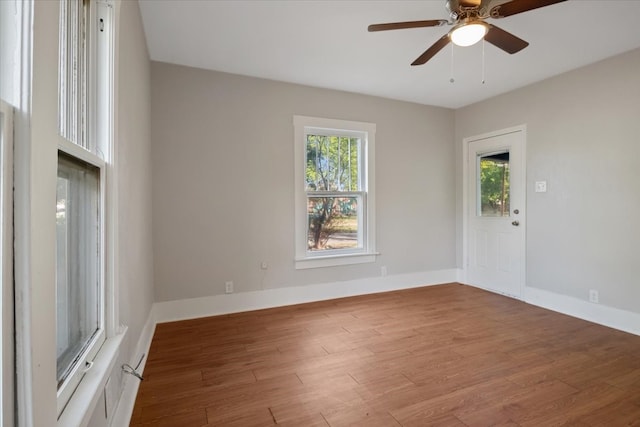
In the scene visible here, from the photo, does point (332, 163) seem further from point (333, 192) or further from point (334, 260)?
point (334, 260)

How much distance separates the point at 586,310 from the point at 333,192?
9.65ft

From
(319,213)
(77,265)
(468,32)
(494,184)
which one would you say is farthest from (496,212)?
(77,265)

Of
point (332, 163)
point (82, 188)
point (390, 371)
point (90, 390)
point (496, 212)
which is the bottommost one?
point (390, 371)

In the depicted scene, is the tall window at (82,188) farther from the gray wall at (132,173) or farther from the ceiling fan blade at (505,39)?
the ceiling fan blade at (505,39)

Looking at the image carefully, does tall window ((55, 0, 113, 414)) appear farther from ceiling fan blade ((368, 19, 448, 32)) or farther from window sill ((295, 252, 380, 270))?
window sill ((295, 252, 380, 270))

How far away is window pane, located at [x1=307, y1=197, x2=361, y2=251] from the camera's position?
3844 millimetres

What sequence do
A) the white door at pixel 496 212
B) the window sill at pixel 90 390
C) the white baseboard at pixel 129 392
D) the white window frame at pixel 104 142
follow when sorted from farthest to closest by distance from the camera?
1. the white door at pixel 496 212
2. the white baseboard at pixel 129 392
3. the white window frame at pixel 104 142
4. the window sill at pixel 90 390

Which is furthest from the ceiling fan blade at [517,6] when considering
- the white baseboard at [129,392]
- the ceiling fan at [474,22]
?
the white baseboard at [129,392]

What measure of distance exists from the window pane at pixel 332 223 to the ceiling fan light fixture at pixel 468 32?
7.44 feet

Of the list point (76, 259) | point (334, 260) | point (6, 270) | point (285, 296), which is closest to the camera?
point (6, 270)

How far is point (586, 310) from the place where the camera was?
315 cm

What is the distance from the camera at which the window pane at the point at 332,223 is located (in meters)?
3.84

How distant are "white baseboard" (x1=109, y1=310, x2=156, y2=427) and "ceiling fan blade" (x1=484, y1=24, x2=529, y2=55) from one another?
2998mm

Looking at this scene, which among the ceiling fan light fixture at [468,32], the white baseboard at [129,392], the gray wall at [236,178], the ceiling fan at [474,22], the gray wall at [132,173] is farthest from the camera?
the gray wall at [236,178]
